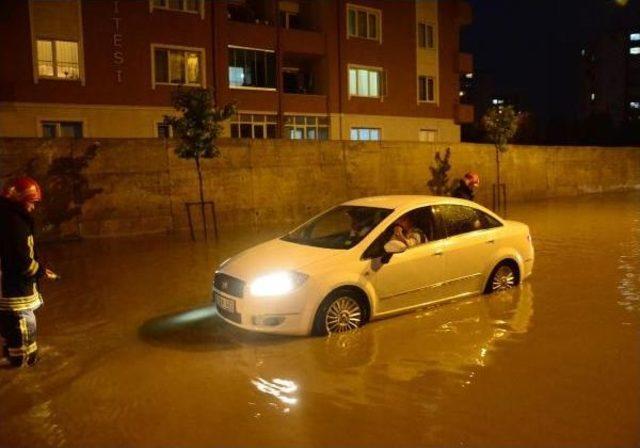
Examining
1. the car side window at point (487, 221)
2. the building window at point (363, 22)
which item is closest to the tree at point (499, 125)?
the building window at point (363, 22)

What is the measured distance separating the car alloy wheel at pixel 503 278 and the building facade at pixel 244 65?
20.9 metres

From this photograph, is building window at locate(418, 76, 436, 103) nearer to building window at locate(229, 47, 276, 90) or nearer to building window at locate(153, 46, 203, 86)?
building window at locate(229, 47, 276, 90)

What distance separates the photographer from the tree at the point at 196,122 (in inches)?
570

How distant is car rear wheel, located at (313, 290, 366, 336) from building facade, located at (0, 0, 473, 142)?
20989 mm

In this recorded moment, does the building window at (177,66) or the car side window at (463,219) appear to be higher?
the building window at (177,66)

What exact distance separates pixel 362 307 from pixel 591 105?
10922 centimetres

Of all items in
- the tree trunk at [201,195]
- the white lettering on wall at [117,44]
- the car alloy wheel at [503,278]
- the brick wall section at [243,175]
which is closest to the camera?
the car alloy wheel at [503,278]

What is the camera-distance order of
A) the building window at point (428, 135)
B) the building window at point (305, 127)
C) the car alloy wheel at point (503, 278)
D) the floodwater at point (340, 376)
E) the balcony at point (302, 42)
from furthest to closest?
1. the building window at point (428, 135)
2. the building window at point (305, 127)
3. the balcony at point (302, 42)
4. the car alloy wheel at point (503, 278)
5. the floodwater at point (340, 376)

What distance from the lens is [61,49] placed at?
24.9 meters

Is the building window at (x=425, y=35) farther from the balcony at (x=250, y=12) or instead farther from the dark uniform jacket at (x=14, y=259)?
the dark uniform jacket at (x=14, y=259)

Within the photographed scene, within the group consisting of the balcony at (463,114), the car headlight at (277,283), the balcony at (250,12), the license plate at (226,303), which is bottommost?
the license plate at (226,303)

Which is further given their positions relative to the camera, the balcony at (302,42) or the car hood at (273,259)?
the balcony at (302,42)

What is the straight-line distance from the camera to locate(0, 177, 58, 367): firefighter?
5.66 meters

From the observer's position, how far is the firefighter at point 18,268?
5.66 m
